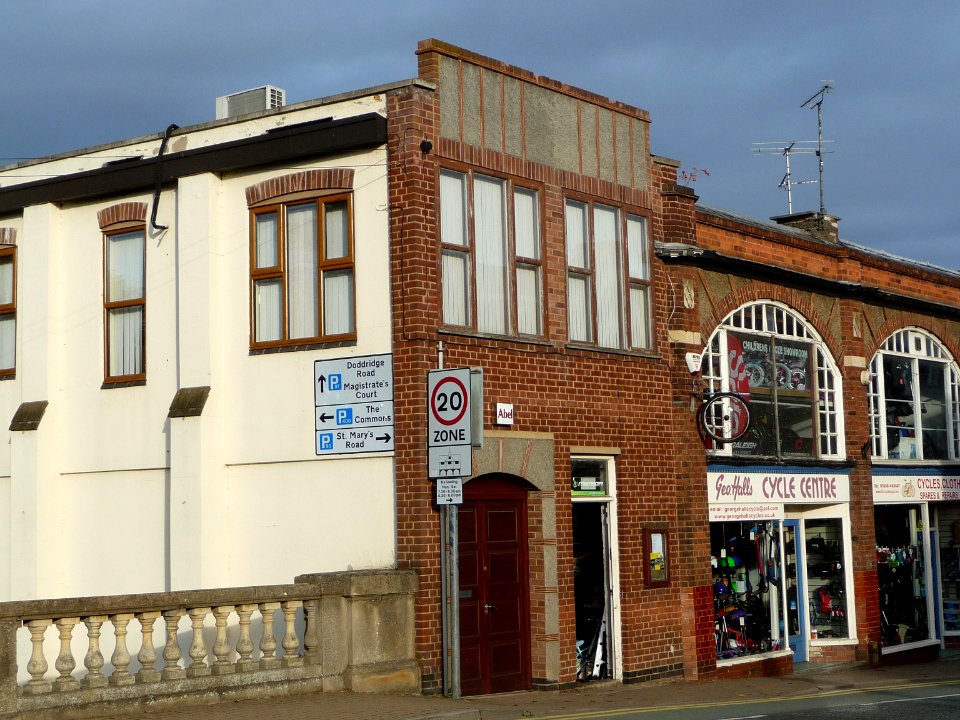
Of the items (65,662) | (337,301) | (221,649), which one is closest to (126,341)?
(337,301)

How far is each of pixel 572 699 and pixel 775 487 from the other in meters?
6.51

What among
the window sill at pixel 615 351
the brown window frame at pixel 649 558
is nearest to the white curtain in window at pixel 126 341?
the window sill at pixel 615 351

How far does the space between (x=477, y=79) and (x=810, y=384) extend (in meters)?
8.57

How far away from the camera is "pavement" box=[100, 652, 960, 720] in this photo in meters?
12.7

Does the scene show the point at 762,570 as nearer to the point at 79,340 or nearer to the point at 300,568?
the point at 300,568

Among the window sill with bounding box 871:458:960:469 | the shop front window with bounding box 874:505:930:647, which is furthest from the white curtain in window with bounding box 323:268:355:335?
the shop front window with bounding box 874:505:930:647

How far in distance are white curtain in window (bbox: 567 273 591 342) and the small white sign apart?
157 inches

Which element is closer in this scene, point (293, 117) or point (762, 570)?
point (293, 117)

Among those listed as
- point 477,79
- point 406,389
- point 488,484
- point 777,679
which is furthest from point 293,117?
point 777,679

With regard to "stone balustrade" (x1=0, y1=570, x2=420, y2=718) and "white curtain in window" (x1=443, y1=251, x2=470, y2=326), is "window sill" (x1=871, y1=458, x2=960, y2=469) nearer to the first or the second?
"white curtain in window" (x1=443, y1=251, x2=470, y2=326)

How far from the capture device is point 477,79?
54.9 feet

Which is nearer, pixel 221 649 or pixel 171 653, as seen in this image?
pixel 171 653

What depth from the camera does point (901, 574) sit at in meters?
24.2

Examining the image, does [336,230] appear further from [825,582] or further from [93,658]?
[825,582]
